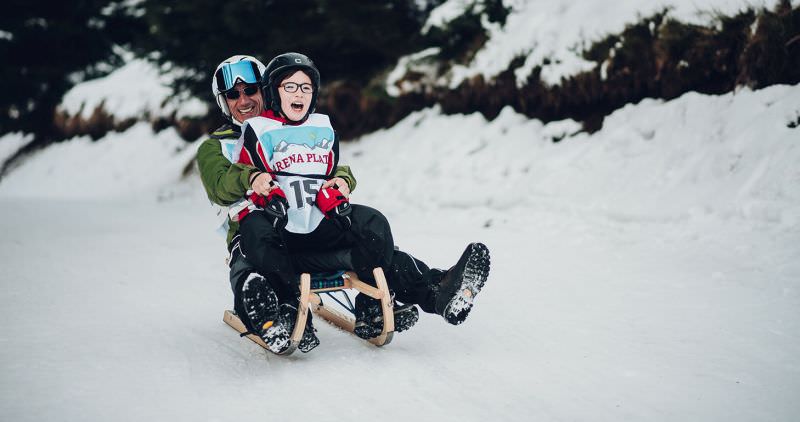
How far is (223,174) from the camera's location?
10.1ft

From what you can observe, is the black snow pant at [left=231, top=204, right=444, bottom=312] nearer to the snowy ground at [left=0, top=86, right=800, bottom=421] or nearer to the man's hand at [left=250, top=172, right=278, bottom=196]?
the man's hand at [left=250, top=172, right=278, bottom=196]

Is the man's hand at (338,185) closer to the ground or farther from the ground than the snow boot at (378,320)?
farther from the ground

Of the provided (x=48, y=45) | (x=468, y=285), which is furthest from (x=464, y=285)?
(x=48, y=45)

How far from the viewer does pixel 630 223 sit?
5324mm

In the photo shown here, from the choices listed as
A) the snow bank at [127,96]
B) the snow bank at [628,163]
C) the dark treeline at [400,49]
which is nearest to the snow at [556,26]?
the dark treeline at [400,49]

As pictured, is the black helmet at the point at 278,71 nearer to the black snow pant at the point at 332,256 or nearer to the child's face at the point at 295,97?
the child's face at the point at 295,97

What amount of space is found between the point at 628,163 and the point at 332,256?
383 cm

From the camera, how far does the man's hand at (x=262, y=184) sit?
9.28 ft

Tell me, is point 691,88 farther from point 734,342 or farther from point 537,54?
point 734,342

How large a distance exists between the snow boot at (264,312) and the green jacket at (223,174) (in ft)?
1.48

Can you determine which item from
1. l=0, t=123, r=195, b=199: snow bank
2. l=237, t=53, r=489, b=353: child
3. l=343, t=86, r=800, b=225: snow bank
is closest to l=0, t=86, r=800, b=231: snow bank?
l=343, t=86, r=800, b=225: snow bank

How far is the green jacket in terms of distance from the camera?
2968 mm

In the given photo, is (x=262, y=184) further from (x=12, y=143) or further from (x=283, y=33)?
(x=12, y=143)

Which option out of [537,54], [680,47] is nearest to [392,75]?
[537,54]
